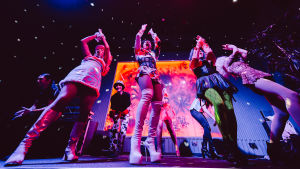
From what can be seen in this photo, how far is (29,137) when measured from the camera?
45.1 inches

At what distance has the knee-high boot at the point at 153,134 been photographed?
1.17m

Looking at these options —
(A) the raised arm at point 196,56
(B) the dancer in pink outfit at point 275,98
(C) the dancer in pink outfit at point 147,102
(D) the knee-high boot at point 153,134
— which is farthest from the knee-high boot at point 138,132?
(B) the dancer in pink outfit at point 275,98

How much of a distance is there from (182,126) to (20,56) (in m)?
5.23

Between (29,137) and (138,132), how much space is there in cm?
107

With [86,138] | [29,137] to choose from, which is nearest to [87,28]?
[86,138]

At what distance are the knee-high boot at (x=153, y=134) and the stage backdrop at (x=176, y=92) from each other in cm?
309

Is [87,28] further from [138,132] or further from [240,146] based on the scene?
[240,146]

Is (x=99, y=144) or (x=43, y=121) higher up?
(x=43, y=121)

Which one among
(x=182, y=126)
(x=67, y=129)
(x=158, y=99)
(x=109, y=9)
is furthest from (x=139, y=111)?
(x=109, y=9)

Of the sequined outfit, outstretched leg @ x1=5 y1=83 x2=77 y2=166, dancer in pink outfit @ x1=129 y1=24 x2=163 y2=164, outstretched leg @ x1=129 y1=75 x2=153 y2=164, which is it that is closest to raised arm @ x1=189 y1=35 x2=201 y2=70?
the sequined outfit

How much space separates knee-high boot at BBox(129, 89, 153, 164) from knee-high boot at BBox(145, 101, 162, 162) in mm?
141

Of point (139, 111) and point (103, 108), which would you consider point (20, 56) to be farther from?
point (139, 111)

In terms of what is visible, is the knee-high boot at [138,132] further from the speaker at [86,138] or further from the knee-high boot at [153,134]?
the speaker at [86,138]

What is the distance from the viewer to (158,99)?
4.84 feet
